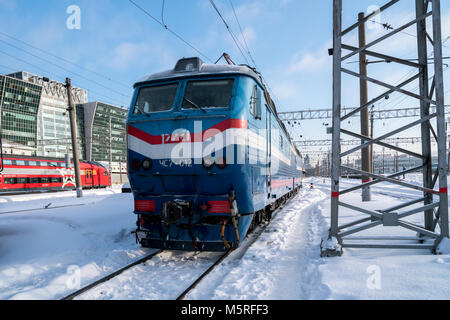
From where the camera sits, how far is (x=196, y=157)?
5.27m

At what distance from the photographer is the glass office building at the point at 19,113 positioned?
66.7 m

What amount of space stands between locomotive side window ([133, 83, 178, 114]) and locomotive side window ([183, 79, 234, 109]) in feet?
1.16

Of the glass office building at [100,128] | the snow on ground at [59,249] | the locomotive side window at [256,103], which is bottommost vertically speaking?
the snow on ground at [59,249]

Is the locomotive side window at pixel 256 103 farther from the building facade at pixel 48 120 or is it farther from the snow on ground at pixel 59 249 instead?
the building facade at pixel 48 120

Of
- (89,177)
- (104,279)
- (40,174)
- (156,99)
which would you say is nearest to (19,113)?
(89,177)

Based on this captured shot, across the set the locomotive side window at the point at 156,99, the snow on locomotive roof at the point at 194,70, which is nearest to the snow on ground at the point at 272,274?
the locomotive side window at the point at 156,99

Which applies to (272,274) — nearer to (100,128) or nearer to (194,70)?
(194,70)

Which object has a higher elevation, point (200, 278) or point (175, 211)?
point (175, 211)

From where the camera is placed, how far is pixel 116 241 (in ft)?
24.0

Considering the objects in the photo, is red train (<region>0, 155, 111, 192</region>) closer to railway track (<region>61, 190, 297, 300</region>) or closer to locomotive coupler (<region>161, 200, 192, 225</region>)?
railway track (<region>61, 190, 297, 300</region>)

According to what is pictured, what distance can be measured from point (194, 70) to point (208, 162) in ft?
6.53

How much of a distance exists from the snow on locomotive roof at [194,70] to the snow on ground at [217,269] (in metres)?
3.68
